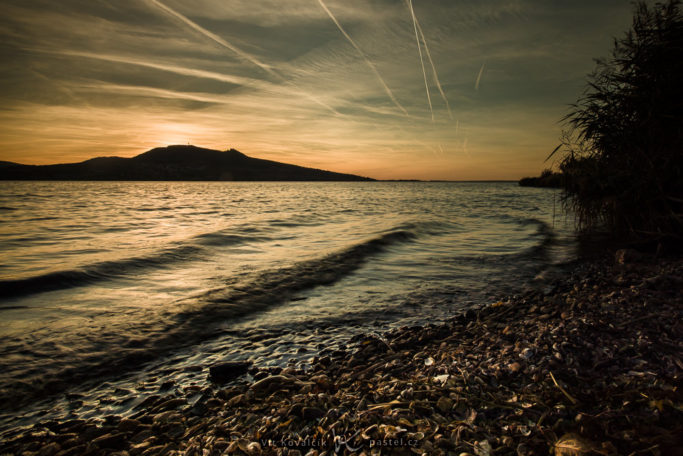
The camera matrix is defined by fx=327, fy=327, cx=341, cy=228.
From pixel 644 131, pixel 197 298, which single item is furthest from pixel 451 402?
pixel 644 131

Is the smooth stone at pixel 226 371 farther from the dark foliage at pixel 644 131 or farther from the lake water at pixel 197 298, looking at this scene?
the dark foliage at pixel 644 131

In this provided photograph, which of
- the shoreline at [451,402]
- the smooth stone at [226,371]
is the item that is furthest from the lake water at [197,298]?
the shoreline at [451,402]

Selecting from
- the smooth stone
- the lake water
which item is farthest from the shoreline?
the lake water

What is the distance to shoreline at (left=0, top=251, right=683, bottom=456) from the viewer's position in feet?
8.58

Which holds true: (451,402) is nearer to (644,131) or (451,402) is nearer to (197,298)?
(197,298)

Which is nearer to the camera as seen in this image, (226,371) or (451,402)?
(451,402)

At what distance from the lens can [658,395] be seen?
2.88 m

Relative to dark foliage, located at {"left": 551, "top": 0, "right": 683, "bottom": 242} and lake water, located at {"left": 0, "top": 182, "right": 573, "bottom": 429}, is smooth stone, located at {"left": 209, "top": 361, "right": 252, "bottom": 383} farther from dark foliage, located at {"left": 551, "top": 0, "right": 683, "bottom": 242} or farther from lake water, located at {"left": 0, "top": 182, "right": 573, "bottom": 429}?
dark foliage, located at {"left": 551, "top": 0, "right": 683, "bottom": 242}

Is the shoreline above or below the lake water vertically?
above

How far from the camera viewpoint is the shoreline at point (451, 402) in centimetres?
262

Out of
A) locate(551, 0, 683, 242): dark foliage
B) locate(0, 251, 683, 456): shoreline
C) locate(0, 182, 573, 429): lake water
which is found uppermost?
locate(551, 0, 683, 242): dark foliage

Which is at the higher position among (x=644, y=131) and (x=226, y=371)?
(x=644, y=131)

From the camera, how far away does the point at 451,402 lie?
3.18 m

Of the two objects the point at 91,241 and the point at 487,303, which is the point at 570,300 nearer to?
the point at 487,303
